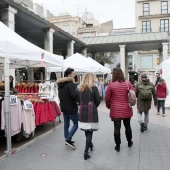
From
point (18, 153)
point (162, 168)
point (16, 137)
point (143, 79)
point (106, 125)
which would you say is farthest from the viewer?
point (106, 125)

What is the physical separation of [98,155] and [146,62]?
41857 millimetres

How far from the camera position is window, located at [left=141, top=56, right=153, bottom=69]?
45.1 metres

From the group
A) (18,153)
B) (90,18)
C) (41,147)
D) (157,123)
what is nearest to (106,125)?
(157,123)

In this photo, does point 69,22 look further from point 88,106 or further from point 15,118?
point 88,106

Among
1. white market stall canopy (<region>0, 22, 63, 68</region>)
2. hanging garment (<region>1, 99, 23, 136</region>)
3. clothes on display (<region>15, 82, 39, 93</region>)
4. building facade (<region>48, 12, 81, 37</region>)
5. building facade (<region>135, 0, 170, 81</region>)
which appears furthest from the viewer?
building facade (<region>48, 12, 81, 37</region>)

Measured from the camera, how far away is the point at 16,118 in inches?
231

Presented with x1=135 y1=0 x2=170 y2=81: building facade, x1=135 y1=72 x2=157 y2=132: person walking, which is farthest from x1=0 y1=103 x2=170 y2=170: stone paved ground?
x1=135 y1=0 x2=170 y2=81: building facade

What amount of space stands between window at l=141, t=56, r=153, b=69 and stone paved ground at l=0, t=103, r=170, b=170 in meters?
39.3

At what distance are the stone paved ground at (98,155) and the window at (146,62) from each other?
3933 cm

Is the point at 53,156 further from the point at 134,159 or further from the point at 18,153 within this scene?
the point at 134,159

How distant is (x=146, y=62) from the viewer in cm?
4544

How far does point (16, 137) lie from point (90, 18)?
173 ft

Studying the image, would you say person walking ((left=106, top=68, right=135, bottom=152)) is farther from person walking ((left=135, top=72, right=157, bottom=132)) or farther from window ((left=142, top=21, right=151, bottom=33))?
window ((left=142, top=21, right=151, bottom=33))

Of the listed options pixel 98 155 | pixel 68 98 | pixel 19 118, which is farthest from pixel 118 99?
pixel 19 118
